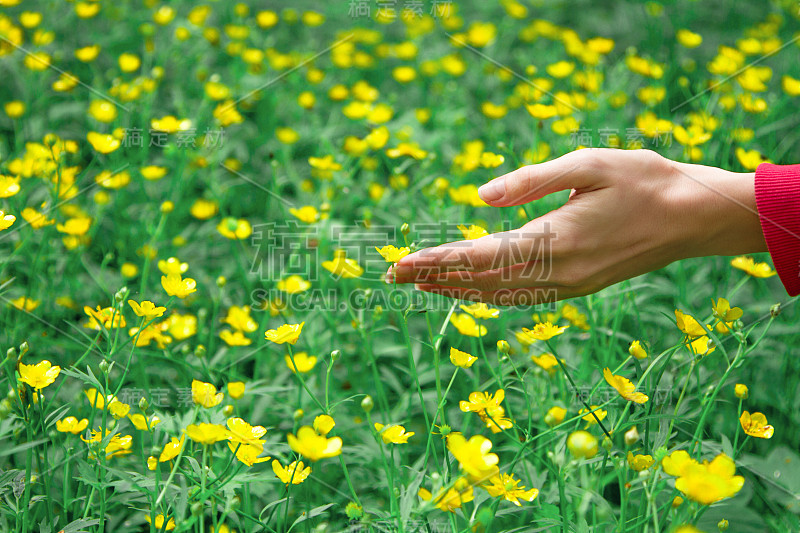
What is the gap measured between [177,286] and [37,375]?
289mm

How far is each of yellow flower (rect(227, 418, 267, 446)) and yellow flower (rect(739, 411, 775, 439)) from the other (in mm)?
769

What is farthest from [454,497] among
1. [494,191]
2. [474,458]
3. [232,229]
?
[232,229]

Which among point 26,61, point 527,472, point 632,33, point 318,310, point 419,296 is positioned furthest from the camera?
point 632,33

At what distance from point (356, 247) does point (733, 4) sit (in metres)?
2.39

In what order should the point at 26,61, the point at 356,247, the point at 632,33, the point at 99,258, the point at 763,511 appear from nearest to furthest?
the point at 763,511, the point at 356,247, the point at 99,258, the point at 26,61, the point at 632,33

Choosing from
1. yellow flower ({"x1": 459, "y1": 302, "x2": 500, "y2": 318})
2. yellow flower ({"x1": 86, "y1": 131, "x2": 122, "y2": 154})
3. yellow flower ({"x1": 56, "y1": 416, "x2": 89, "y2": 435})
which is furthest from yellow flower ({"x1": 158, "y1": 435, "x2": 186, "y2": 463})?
yellow flower ({"x1": 86, "y1": 131, "x2": 122, "y2": 154})

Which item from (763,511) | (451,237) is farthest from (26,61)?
(763,511)

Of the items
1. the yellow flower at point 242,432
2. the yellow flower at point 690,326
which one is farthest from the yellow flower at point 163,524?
the yellow flower at point 690,326

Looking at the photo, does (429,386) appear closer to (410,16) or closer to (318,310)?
(318,310)

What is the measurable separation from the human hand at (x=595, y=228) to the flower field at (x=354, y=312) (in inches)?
2.8

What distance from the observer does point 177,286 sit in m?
1.20

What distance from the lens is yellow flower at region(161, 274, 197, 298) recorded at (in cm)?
116

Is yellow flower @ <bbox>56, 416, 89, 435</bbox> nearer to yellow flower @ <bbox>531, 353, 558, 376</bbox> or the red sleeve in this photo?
yellow flower @ <bbox>531, 353, 558, 376</bbox>

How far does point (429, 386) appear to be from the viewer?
5.16ft
